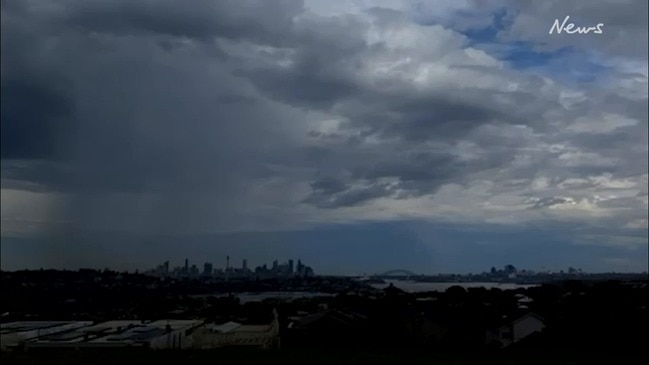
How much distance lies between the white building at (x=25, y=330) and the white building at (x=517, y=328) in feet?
47.9

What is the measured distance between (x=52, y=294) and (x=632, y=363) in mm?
22422

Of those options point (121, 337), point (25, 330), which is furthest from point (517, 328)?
point (25, 330)

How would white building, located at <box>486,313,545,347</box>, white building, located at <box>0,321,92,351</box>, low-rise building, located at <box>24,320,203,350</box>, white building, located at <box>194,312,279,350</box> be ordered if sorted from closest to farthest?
low-rise building, located at <box>24,320,203,350</box> → white building, located at <box>0,321,92,351</box> → white building, located at <box>194,312,279,350</box> → white building, located at <box>486,313,545,347</box>

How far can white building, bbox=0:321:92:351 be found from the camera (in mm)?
17062

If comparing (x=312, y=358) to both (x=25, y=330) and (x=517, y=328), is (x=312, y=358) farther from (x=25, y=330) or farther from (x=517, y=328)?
(x=517, y=328)

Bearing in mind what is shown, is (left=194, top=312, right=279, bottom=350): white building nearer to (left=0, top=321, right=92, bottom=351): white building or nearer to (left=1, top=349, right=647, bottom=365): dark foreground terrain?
(left=1, top=349, right=647, bottom=365): dark foreground terrain

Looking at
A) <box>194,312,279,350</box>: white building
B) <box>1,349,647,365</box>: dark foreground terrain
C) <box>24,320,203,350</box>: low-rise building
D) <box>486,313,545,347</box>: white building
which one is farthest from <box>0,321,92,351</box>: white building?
<box>486,313,545,347</box>: white building

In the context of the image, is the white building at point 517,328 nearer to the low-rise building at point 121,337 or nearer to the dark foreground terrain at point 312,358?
the dark foreground terrain at point 312,358

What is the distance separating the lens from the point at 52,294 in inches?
1117

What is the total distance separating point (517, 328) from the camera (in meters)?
25.5

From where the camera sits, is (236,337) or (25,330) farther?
(236,337)

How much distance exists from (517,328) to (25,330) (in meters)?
17.1

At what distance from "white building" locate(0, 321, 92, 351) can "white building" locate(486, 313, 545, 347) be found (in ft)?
47.9

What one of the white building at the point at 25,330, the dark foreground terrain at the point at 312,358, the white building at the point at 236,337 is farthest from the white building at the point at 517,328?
the white building at the point at 25,330
